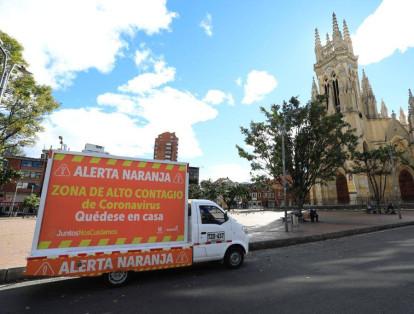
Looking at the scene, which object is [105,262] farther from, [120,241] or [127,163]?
[127,163]

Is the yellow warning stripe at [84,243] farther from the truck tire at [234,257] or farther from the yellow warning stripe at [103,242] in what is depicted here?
the truck tire at [234,257]

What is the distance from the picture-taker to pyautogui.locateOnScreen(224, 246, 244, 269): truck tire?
6.68 metres

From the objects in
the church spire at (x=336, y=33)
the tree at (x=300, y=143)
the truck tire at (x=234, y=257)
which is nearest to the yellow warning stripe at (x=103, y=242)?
the truck tire at (x=234, y=257)

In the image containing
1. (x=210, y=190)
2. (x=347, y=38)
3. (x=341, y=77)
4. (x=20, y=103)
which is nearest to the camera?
(x=20, y=103)

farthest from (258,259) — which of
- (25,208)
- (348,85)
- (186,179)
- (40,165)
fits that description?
(40,165)

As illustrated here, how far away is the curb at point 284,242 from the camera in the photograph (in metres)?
5.94

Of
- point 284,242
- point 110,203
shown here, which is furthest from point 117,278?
point 284,242

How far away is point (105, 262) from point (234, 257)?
137 inches

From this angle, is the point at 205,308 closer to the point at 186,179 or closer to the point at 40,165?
the point at 186,179

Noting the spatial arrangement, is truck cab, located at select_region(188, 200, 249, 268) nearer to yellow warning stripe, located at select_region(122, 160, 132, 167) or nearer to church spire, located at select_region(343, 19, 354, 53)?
yellow warning stripe, located at select_region(122, 160, 132, 167)

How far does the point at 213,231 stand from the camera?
647 cm

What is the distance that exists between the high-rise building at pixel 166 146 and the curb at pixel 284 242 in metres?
107

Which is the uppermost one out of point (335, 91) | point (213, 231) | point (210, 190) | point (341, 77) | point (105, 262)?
point (341, 77)

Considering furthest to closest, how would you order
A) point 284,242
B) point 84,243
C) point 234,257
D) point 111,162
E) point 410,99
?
1. point 410,99
2. point 284,242
3. point 234,257
4. point 111,162
5. point 84,243
